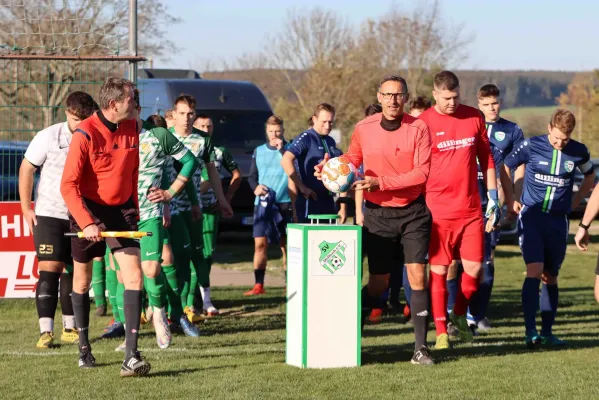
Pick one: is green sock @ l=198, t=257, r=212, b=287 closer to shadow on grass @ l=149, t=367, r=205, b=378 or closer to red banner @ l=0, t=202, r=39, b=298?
red banner @ l=0, t=202, r=39, b=298

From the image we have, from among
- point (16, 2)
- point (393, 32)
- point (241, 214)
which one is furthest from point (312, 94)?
point (16, 2)

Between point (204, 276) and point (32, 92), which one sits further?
point (32, 92)

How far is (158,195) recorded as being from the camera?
9070mm

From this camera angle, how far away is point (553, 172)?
31.0 feet

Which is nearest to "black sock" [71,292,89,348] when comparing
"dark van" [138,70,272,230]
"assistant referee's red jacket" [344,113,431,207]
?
"assistant referee's red jacket" [344,113,431,207]

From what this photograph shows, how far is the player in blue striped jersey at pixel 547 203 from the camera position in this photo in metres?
9.38

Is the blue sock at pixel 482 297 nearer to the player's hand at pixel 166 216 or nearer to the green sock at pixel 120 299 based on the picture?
the player's hand at pixel 166 216

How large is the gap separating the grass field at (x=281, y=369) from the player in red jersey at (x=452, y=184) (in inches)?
29.1

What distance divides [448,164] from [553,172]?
1079 mm

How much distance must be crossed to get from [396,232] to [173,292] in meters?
2.81

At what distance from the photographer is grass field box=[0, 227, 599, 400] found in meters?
7.01

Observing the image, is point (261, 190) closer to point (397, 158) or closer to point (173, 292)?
point (173, 292)

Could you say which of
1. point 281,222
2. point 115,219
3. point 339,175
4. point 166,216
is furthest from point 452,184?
point 281,222

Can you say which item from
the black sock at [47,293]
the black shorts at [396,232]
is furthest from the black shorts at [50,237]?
the black shorts at [396,232]
